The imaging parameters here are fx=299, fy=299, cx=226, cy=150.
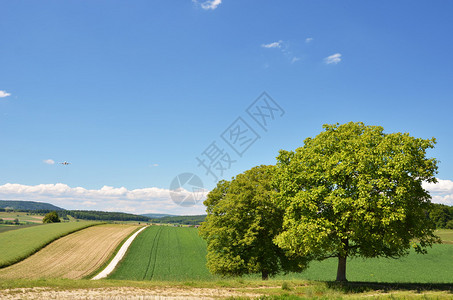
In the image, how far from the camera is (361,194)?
68.7 ft

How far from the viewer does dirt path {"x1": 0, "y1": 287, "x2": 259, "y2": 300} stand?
17155 mm

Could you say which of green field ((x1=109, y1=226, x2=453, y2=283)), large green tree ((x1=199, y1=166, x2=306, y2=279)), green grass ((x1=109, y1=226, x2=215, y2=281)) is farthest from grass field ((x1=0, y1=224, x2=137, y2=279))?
large green tree ((x1=199, y1=166, x2=306, y2=279))

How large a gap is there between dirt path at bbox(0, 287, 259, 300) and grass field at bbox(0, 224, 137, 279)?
23.3 meters

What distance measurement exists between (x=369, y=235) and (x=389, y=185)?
3936 mm

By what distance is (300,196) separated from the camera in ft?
77.8

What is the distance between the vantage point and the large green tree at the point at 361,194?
2105 centimetres

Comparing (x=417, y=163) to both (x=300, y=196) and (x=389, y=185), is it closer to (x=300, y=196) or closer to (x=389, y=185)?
(x=389, y=185)

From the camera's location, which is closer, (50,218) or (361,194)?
(361,194)

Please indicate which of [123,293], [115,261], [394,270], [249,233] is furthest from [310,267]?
[123,293]

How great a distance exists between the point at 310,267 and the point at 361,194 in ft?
110

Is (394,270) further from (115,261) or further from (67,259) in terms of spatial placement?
(67,259)

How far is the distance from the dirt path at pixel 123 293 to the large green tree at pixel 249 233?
11.9m

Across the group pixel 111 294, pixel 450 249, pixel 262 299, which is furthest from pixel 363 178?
pixel 450 249

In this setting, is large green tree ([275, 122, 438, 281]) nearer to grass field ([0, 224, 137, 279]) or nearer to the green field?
the green field
